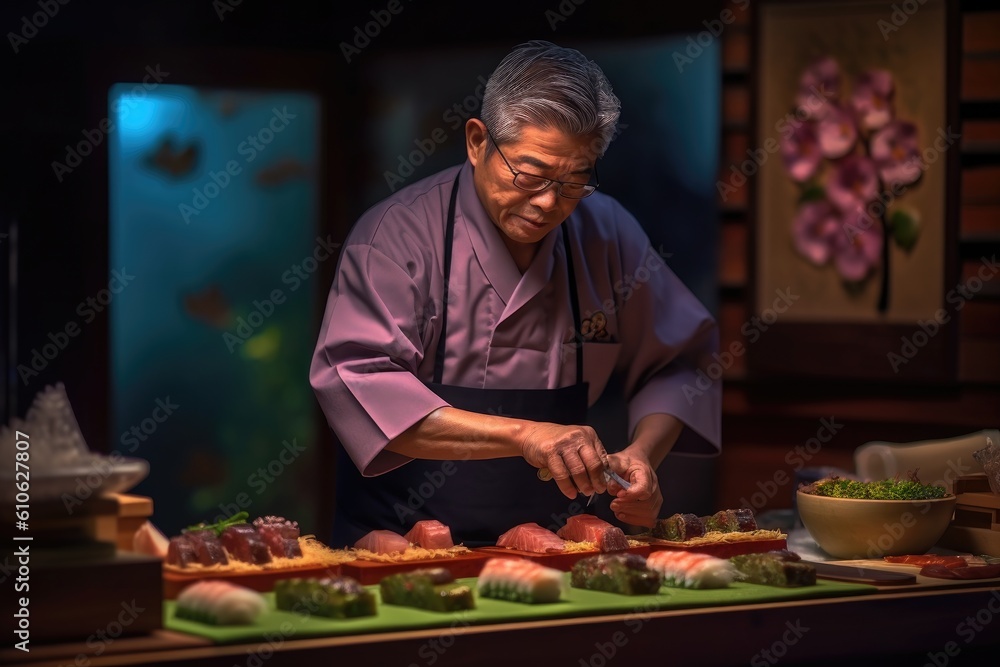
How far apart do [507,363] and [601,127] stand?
649mm

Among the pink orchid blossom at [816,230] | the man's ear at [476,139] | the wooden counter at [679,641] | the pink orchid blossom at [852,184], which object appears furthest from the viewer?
the pink orchid blossom at [816,230]

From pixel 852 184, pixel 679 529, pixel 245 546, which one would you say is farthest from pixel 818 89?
pixel 245 546

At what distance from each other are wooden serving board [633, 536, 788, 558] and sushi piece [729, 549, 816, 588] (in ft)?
0.70

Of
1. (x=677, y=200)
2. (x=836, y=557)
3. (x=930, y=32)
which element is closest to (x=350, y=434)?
(x=836, y=557)

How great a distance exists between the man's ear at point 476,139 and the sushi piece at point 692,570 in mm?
1155

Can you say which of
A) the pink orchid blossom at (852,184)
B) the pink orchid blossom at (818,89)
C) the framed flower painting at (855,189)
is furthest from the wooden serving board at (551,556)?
the pink orchid blossom at (818,89)

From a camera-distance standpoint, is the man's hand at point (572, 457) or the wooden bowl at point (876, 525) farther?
the wooden bowl at point (876, 525)

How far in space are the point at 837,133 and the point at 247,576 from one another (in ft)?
12.8

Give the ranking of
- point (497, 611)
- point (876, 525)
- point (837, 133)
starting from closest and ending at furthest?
point (497, 611), point (876, 525), point (837, 133)

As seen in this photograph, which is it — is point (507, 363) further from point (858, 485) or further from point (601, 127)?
point (858, 485)

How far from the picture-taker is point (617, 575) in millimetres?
2467

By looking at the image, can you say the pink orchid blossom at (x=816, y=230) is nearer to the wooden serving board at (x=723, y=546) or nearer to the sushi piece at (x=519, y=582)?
the wooden serving board at (x=723, y=546)

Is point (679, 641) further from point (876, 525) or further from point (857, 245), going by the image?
point (857, 245)

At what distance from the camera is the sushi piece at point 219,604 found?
Result: 6.79ft
